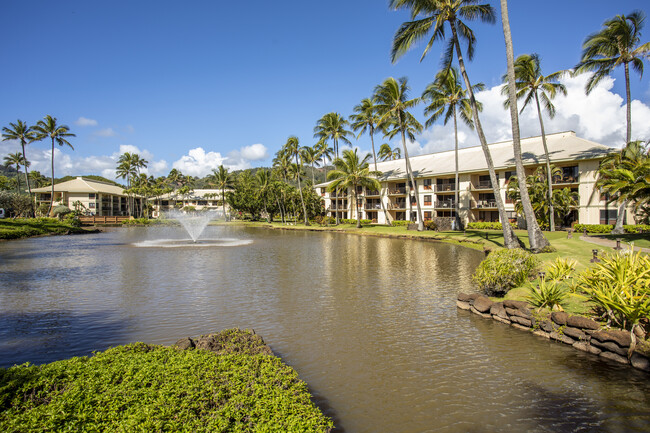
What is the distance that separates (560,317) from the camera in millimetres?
9766

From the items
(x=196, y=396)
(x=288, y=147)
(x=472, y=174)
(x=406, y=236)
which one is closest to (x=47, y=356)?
(x=196, y=396)

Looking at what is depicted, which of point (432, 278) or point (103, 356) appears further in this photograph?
point (432, 278)

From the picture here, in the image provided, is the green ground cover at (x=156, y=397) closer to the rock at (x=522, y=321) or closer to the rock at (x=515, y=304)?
the rock at (x=522, y=321)

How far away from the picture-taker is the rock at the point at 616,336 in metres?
8.34

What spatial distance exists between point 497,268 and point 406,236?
92.5ft

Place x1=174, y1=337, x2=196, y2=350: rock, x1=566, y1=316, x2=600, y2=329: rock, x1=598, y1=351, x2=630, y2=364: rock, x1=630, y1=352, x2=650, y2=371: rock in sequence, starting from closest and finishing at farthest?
1. x1=174, y1=337, x2=196, y2=350: rock
2. x1=630, y1=352, x2=650, y2=371: rock
3. x1=598, y1=351, x2=630, y2=364: rock
4. x1=566, y1=316, x2=600, y2=329: rock

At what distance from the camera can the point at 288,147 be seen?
7006 centimetres

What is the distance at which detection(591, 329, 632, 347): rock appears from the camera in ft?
27.4

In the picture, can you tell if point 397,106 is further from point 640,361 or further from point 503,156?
point 640,361

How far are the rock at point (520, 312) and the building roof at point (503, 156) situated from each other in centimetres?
3659

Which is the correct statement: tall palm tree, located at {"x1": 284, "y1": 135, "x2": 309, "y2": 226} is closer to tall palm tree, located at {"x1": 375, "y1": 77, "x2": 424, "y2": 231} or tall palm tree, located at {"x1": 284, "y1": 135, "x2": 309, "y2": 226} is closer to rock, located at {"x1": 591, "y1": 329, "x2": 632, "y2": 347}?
tall palm tree, located at {"x1": 375, "y1": 77, "x2": 424, "y2": 231}

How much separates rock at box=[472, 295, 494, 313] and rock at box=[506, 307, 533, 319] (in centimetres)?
63

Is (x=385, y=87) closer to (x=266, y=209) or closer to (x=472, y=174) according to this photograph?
(x=472, y=174)

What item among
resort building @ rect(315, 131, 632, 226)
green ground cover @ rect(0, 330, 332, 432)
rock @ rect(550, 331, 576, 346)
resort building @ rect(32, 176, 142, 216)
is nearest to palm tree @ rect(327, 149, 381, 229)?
resort building @ rect(315, 131, 632, 226)
